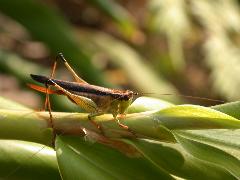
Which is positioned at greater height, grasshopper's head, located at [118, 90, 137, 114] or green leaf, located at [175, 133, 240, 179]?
grasshopper's head, located at [118, 90, 137, 114]

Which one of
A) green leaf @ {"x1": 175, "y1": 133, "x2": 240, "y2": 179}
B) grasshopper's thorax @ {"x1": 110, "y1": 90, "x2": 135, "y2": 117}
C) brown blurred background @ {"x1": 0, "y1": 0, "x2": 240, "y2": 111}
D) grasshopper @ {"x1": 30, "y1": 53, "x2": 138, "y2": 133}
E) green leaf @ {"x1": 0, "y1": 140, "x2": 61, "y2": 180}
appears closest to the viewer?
green leaf @ {"x1": 175, "y1": 133, "x2": 240, "y2": 179}

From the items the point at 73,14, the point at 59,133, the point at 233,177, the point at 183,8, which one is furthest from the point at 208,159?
the point at 73,14

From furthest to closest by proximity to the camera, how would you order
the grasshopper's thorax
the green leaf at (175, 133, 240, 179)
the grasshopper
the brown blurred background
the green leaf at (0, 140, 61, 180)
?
the brown blurred background → the grasshopper → the grasshopper's thorax → the green leaf at (0, 140, 61, 180) → the green leaf at (175, 133, 240, 179)

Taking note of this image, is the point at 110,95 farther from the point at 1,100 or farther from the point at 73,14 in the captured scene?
the point at 73,14

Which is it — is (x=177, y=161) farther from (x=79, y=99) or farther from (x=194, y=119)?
(x=79, y=99)

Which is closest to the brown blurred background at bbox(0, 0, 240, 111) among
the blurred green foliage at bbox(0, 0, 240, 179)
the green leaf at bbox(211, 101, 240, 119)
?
the blurred green foliage at bbox(0, 0, 240, 179)

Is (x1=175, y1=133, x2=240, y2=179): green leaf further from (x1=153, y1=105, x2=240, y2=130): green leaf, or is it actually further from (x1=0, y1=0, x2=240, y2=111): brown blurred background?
(x1=0, y1=0, x2=240, y2=111): brown blurred background
